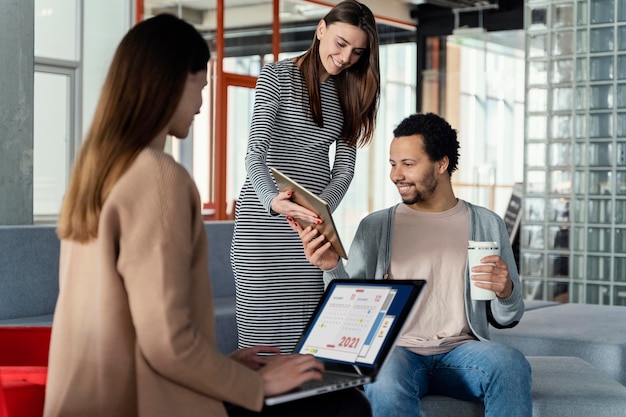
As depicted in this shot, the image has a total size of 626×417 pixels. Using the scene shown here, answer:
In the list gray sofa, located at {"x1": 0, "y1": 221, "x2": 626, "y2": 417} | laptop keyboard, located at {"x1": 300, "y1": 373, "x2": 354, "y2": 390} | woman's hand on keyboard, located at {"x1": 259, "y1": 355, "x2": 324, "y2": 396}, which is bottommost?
gray sofa, located at {"x1": 0, "y1": 221, "x2": 626, "y2": 417}

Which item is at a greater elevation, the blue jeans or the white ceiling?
the white ceiling

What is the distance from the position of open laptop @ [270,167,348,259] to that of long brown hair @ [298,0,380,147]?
0.41 meters

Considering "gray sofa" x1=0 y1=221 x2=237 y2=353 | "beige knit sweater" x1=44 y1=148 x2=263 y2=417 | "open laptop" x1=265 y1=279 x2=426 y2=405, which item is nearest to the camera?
"beige knit sweater" x1=44 y1=148 x2=263 y2=417

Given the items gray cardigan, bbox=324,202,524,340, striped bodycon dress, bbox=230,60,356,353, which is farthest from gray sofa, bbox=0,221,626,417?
striped bodycon dress, bbox=230,60,356,353

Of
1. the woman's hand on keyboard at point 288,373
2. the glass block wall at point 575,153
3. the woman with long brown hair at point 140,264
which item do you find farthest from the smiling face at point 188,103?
the glass block wall at point 575,153

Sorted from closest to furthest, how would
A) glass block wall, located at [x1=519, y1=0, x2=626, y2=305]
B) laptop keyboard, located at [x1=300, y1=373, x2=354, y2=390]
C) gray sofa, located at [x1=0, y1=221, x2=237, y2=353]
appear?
laptop keyboard, located at [x1=300, y1=373, x2=354, y2=390]
gray sofa, located at [x1=0, y1=221, x2=237, y2=353]
glass block wall, located at [x1=519, y1=0, x2=626, y2=305]

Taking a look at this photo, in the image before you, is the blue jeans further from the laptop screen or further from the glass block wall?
the glass block wall

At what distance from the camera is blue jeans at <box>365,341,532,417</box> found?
7.69ft

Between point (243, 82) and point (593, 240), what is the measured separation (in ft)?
15.0

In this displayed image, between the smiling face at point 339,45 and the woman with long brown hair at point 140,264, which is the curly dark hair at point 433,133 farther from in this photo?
the woman with long brown hair at point 140,264

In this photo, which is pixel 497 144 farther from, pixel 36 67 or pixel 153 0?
pixel 36 67

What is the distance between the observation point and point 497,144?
40.1ft

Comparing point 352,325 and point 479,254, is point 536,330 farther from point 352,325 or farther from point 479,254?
point 352,325

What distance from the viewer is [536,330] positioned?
12.5 feet
